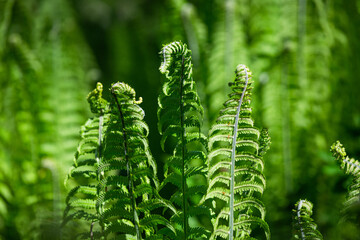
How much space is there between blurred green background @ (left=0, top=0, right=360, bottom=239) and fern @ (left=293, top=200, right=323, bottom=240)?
680 millimetres

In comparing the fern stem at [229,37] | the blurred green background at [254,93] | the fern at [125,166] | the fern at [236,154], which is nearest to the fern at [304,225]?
the fern at [236,154]

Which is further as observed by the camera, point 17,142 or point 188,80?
point 17,142

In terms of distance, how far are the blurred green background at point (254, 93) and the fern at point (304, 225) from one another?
0.68 metres

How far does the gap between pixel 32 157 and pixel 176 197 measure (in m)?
1.05

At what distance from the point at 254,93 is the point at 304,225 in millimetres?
982

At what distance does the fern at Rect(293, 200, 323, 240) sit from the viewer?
0.50 m

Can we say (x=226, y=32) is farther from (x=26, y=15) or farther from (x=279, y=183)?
(x=26, y=15)

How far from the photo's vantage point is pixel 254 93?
1.46 metres

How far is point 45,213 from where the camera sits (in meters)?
0.76

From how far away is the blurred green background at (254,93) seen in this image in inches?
52.9

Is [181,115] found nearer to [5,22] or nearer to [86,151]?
[86,151]

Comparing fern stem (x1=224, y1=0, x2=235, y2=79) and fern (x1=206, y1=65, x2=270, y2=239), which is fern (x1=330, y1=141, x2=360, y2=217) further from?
fern stem (x1=224, y1=0, x2=235, y2=79)

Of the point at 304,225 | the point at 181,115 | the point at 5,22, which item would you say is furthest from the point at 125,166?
the point at 5,22

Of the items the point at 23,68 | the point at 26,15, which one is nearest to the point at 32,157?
the point at 23,68
